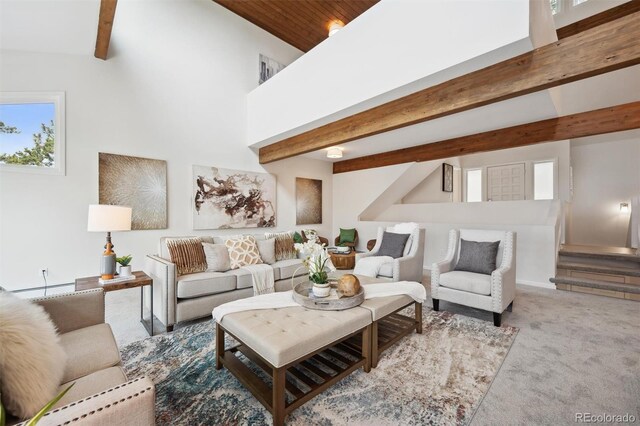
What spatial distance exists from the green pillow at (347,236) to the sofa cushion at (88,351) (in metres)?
5.07

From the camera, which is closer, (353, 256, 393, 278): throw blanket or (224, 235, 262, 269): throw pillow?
(224, 235, 262, 269): throw pillow

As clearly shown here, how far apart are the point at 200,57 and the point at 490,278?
5.29m

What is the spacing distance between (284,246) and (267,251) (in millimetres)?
313

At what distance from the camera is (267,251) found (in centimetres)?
382

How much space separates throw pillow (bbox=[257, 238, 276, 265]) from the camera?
3.79 m

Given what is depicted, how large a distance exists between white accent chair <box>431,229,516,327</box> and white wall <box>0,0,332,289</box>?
374 cm

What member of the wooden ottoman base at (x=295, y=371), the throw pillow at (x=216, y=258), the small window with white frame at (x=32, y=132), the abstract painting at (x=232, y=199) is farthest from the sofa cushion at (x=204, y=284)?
the small window with white frame at (x=32, y=132)

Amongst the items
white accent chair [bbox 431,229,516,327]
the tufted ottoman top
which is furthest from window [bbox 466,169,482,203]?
the tufted ottoman top

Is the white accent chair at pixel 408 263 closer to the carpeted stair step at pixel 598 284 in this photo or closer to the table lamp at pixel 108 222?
the carpeted stair step at pixel 598 284

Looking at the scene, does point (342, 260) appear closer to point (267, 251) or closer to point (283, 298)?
point (267, 251)

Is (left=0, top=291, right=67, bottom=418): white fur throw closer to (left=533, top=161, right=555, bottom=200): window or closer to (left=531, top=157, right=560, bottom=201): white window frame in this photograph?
(left=531, top=157, right=560, bottom=201): white window frame

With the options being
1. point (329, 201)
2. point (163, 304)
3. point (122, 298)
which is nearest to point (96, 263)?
point (122, 298)

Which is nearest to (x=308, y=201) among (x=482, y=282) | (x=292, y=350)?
(x=482, y=282)

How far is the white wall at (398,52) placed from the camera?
215 cm
